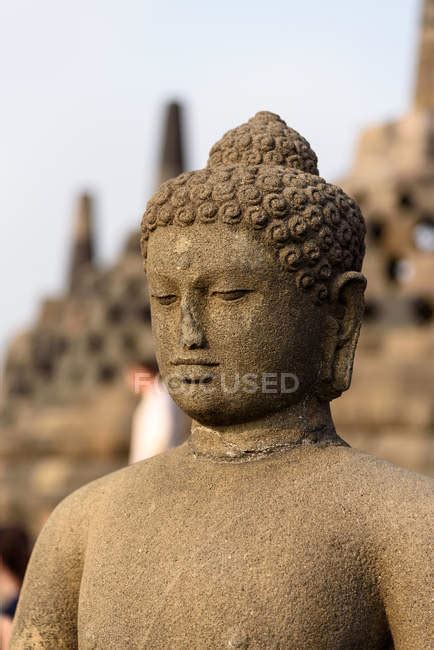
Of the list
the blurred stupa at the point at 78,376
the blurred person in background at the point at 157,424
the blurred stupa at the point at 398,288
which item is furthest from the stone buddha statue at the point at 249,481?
A: the blurred stupa at the point at 398,288

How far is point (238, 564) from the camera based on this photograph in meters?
3.06

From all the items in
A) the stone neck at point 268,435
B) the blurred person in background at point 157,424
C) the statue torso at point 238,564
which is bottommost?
the blurred person in background at point 157,424

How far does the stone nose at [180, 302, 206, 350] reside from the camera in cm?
329

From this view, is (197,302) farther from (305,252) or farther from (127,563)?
(127,563)

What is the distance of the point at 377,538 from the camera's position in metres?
3.05

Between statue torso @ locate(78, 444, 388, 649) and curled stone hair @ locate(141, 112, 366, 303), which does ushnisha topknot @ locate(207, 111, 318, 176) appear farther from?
statue torso @ locate(78, 444, 388, 649)

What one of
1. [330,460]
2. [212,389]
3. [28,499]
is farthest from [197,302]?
[28,499]

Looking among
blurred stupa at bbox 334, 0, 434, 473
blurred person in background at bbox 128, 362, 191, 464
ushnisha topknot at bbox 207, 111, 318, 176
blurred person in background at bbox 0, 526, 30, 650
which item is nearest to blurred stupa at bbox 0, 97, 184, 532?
blurred person in background at bbox 128, 362, 191, 464

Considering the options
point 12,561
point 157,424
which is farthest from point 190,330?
point 157,424

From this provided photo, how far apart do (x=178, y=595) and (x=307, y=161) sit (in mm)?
1287

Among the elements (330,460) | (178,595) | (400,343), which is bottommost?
(400,343)

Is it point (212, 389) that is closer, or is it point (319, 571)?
point (319, 571)

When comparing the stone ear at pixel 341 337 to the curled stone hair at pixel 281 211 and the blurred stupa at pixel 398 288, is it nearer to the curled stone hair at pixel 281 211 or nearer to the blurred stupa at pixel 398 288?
the curled stone hair at pixel 281 211

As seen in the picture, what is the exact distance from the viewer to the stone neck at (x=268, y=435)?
3318 millimetres
